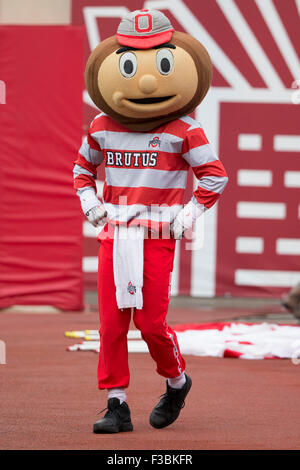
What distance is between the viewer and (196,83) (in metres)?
3.67

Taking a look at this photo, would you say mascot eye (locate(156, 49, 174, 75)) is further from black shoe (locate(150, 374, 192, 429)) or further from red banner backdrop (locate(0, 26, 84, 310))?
red banner backdrop (locate(0, 26, 84, 310))

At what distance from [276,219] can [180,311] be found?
4.18 feet

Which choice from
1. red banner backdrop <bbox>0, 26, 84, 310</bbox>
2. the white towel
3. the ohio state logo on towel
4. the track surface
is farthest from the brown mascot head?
red banner backdrop <bbox>0, 26, 84, 310</bbox>

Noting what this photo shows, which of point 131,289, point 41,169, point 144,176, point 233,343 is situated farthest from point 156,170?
point 41,169

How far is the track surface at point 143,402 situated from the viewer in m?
3.53

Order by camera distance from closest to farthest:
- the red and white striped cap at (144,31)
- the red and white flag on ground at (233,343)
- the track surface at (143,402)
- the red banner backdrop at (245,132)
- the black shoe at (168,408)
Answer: the track surface at (143,402)
the red and white striped cap at (144,31)
the black shoe at (168,408)
the red and white flag on ground at (233,343)
the red banner backdrop at (245,132)

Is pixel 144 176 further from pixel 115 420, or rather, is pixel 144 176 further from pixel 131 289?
pixel 115 420

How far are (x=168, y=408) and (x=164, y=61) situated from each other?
137 cm

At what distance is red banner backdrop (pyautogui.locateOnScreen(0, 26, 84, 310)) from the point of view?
808cm

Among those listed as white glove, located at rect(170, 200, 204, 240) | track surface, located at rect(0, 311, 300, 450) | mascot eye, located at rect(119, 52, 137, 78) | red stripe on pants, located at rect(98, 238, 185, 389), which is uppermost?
mascot eye, located at rect(119, 52, 137, 78)

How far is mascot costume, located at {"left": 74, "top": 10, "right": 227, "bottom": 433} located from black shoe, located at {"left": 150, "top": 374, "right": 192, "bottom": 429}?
0.42ft

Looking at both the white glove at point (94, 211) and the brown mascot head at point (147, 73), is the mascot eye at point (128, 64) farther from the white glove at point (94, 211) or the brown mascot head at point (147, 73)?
the white glove at point (94, 211)

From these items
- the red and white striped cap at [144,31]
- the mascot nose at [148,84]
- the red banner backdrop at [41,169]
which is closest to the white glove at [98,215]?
the mascot nose at [148,84]

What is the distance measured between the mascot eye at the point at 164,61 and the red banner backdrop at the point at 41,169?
178 inches
